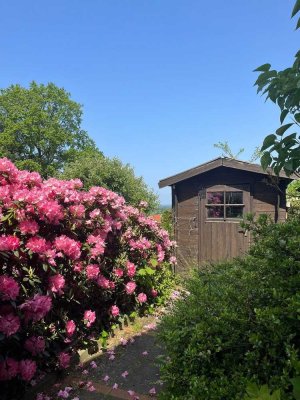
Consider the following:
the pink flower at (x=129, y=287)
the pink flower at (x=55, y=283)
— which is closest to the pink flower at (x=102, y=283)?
the pink flower at (x=129, y=287)

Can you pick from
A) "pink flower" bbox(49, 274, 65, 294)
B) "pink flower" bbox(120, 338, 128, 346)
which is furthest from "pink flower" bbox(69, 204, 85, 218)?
"pink flower" bbox(120, 338, 128, 346)

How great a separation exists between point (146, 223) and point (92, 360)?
2804mm

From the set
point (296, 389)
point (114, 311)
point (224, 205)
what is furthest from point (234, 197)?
point (296, 389)

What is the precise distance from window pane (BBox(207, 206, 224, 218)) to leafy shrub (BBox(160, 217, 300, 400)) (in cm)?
641

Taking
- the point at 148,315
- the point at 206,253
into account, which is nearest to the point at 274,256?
the point at 148,315

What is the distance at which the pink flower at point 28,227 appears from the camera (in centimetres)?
323

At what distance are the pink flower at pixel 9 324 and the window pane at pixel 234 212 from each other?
6982mm

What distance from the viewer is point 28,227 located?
3250mm

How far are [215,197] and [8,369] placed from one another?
7216 millimetres

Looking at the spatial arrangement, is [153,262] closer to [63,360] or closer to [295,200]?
[63,360]

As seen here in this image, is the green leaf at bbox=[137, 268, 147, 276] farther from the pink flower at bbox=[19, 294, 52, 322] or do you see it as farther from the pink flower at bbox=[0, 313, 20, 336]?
the pink flower at bbox=[0, 313, 20, 336]

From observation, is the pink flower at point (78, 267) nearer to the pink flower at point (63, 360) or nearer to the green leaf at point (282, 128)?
the pink flower at point (63, 360)

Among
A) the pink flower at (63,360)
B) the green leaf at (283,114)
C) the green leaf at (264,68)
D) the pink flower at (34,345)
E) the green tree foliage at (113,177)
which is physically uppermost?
the green tree foliage at (113,177)

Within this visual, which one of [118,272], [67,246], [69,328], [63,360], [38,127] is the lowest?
[63,360]
